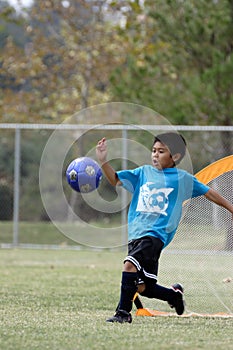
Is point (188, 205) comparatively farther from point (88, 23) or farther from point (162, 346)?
point (88, 23)

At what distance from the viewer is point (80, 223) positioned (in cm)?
1691

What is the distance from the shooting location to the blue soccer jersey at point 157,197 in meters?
6.50

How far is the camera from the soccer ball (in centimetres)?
678

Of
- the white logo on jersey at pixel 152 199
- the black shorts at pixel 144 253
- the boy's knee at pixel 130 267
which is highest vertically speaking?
the white logo on jersey at pixel 152 199

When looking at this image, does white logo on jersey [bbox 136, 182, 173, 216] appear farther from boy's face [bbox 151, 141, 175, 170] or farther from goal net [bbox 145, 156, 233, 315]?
goal net [bbox 145, 156, 233, 315]

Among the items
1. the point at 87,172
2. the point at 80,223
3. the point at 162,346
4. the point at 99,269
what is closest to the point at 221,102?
the point at 80,223

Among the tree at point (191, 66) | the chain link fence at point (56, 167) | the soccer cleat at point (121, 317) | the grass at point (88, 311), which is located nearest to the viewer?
the grass at point (88, 311)

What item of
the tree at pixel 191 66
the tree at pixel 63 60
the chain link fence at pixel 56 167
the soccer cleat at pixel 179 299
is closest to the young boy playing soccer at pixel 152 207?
Answer: the soccer cleat at pixel 179 299

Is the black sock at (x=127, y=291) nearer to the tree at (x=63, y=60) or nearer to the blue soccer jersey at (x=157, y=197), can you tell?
the blue soccer jersey at (x=157, y=197)

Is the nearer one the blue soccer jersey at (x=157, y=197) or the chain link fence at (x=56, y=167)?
the blue soccer jersey at (x=157, y=197)

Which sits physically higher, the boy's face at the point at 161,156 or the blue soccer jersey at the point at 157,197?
the boy's face at the point at 161,156

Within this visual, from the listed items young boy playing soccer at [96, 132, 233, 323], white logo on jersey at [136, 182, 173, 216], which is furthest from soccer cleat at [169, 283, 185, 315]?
white logo on jersey at [136, 182, 173, 216]

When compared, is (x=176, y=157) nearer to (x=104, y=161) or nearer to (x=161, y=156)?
(x=161, y=156)

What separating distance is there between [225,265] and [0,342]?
3555 millimetres
